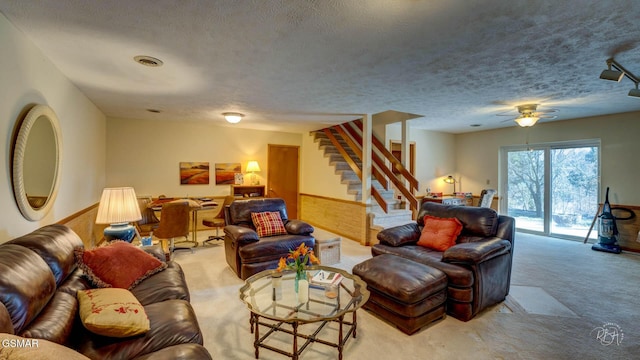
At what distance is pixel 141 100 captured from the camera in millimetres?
4180

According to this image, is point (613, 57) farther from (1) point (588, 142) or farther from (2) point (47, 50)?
(2) point (47, 50)

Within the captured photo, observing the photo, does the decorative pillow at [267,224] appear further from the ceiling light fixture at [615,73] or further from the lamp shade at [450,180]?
the lamp shade at [450,180]

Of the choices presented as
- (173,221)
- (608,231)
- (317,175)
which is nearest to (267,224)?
(173,221)

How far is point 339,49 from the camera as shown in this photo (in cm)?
245

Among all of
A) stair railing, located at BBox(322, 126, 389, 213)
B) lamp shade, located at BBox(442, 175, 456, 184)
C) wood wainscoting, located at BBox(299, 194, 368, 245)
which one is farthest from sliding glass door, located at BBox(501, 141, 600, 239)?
wood wainscoting, located at BBox(299, 194, 368, 245)

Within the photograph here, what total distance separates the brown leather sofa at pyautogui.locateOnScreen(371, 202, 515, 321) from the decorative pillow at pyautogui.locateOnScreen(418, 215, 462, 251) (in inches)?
3.0

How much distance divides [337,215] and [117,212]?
3995 millimetres

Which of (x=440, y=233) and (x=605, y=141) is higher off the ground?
(x=605, y=141)

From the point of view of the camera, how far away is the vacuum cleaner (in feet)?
16.1

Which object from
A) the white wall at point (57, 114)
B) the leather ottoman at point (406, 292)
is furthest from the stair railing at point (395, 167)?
the white wall at point (57, 114)

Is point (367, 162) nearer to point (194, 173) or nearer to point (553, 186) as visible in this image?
point (194, 173)

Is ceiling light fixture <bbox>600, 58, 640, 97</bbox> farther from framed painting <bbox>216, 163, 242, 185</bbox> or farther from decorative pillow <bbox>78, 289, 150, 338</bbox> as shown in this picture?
framed painting <bbox>216, 163, 242, 185</bbox>

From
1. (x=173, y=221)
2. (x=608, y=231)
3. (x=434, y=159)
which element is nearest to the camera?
(x=173, y=221)

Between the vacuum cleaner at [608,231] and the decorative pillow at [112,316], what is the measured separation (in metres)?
6.75
